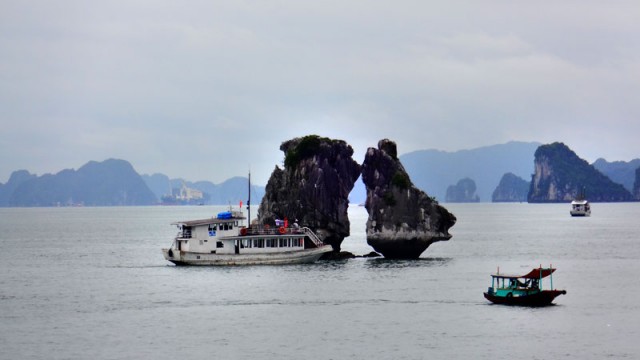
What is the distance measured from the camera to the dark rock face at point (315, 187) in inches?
4439

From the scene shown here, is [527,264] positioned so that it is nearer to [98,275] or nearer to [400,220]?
[400,220]

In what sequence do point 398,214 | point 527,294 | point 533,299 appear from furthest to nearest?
point 398,214
point 527,294
point 533,299

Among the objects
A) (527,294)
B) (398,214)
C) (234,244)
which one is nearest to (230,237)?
(234,244)

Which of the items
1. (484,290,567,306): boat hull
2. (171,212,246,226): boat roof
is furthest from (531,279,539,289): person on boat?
(171,212,246,226): boat roof

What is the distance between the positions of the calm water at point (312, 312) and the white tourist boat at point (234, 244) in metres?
2.11

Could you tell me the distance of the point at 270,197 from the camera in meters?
116

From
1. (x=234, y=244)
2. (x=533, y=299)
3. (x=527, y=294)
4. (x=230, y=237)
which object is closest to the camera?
(x=533, y=299)

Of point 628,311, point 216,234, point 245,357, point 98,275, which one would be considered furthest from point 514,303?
point 98,275

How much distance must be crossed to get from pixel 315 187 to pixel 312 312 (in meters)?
40.0

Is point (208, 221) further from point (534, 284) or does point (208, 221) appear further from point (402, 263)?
point (534, 284)

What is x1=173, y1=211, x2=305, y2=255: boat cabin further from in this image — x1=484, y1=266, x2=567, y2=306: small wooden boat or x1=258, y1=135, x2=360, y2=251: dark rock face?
x1=484, y1=266, x2=567, y2=306: small wooden boat

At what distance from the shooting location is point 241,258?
105062 mm

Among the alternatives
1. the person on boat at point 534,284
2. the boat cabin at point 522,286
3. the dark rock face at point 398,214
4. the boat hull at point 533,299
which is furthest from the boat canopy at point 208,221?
the person on boat at point 534,284

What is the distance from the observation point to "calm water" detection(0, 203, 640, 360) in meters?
59.2
